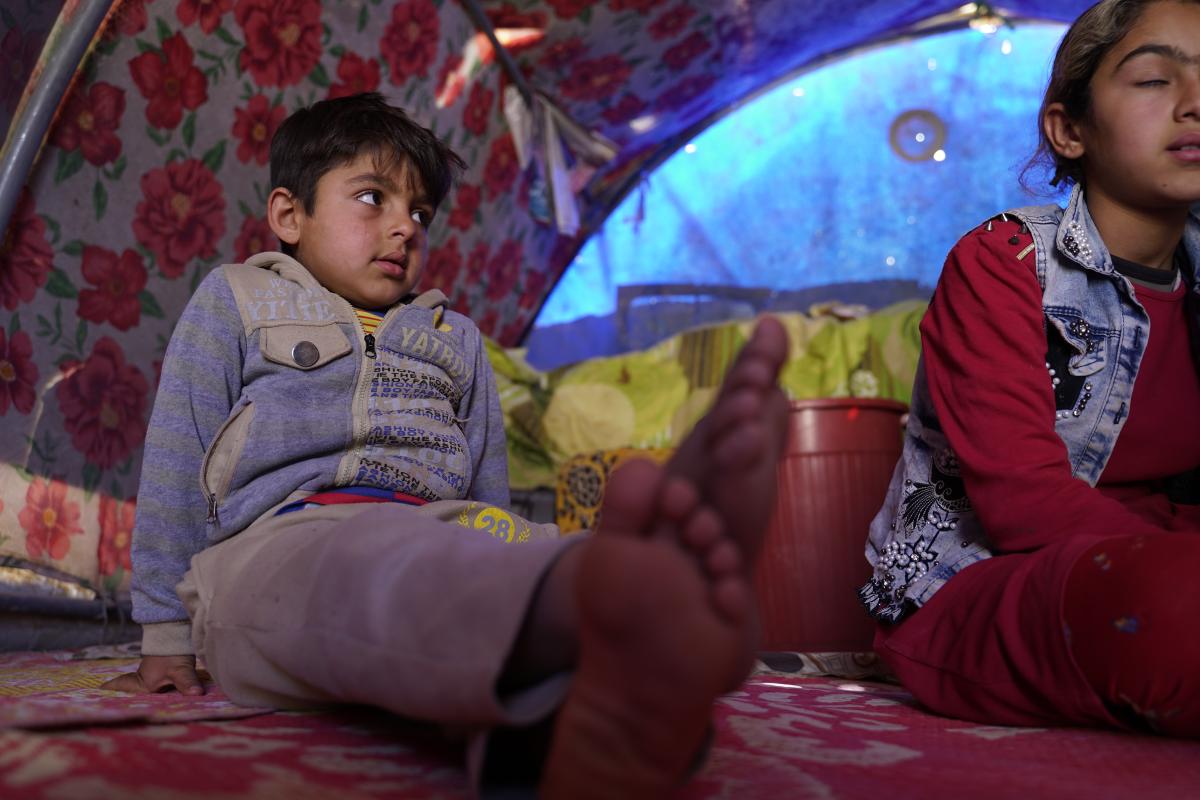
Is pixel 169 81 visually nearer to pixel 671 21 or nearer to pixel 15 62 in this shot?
pixel 15 62

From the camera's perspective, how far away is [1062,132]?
1348 millimetres

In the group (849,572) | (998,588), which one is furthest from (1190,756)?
(849,572)

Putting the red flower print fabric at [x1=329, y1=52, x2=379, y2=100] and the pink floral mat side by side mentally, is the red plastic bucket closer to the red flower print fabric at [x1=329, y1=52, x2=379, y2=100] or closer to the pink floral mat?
the pink floral mat

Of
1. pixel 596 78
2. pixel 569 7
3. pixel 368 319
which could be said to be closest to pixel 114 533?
pixel 368 319

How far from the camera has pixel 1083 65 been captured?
4.31 ft

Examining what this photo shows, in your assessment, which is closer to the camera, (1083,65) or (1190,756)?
(1190,756)

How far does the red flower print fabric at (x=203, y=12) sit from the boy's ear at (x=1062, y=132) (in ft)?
4.89

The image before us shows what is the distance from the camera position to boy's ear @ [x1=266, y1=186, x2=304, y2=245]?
134 centimetres

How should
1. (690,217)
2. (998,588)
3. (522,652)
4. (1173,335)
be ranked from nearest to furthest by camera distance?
(522,652)
(998,588)
(1173,335)
(690,217)

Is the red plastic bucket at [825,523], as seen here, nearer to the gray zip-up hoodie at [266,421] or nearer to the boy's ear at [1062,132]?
the boy's ear at [1062,132]

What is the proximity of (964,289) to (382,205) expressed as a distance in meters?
0.76

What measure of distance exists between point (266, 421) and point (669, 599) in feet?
2.39

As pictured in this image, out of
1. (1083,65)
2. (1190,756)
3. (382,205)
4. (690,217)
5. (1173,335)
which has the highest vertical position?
(690,217)

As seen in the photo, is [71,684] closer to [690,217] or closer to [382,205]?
[382,205]
